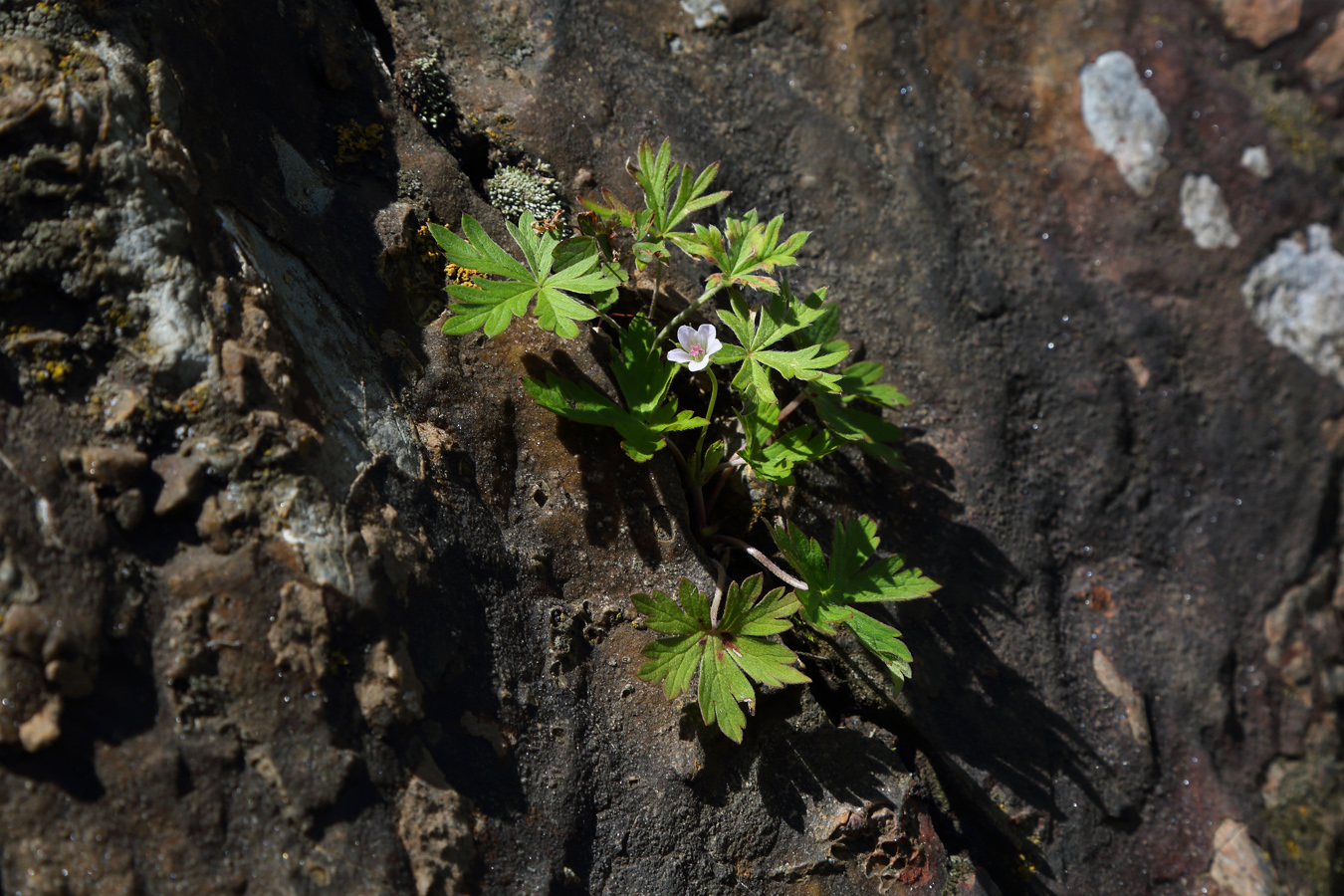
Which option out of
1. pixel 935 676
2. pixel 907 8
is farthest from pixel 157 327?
pixel 907 8

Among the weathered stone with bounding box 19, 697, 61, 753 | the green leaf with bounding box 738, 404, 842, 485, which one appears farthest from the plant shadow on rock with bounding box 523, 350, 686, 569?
the weathered stone with bounding box 19, 697, 61, 753

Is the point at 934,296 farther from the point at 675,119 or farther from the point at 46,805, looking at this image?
the point at 46,805

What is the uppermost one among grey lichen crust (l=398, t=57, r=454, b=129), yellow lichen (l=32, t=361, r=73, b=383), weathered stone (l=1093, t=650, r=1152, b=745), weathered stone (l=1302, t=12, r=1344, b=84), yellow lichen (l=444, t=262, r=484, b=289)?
weathered stone (l=1302, t=12, r=1344, b=84)

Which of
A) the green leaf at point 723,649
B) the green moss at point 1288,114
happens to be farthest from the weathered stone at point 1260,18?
the green leaf at point 723,649

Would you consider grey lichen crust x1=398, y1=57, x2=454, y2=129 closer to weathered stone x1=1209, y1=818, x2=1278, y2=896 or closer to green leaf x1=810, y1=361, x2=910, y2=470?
green leaf x1=810, y1=361, x2=910, y2=470

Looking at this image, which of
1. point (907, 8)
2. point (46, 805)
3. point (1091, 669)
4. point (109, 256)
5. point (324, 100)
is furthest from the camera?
point (907, 8)

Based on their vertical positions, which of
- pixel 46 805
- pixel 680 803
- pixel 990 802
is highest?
pixel 46 805

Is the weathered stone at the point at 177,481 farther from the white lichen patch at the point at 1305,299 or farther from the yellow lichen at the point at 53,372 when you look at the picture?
the white lichen patch at the point at 1305,299

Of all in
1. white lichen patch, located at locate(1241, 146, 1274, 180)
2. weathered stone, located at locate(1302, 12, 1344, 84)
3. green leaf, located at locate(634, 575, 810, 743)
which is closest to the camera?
green leaf, located at locate(634, 575, 810, 743)

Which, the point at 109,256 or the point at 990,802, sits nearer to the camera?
the point at 109,256
